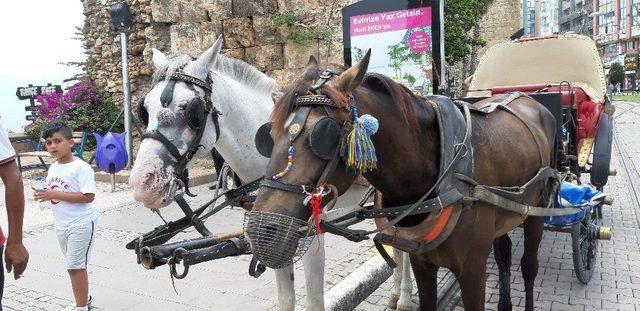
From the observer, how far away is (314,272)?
300cm

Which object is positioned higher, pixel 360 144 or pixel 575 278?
pixel 360 144

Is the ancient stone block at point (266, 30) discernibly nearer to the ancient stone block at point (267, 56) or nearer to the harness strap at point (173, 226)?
the ancient stone block at point (267, 56)

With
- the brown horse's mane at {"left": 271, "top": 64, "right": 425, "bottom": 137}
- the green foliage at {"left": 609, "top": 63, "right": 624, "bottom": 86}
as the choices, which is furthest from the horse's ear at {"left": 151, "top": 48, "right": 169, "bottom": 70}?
the green foliage at {"left": 609, "top": 63, "right": 624, "bottom": 86}

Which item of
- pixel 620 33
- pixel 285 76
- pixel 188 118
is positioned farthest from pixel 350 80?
pixel 620 33

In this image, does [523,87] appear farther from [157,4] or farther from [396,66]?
[157,4]

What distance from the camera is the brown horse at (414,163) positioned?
185cm

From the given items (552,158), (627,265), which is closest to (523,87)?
(552,158)

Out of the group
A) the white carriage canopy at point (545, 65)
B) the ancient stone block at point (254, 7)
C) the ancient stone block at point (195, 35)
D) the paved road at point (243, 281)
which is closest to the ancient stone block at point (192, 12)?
the ancient stone block at point (195, 35)

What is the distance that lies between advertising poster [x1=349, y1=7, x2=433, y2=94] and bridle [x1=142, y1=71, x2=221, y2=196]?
170 inches

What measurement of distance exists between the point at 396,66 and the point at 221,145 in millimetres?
4742

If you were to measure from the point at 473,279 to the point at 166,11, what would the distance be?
33.2 feet

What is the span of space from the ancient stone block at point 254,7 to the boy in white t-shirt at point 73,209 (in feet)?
21.8

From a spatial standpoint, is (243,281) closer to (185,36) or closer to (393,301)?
(393,301)

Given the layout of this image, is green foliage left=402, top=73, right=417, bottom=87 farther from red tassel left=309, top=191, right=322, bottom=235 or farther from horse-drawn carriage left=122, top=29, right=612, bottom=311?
red tassel left=309, top=191, right=322, bottom=235
